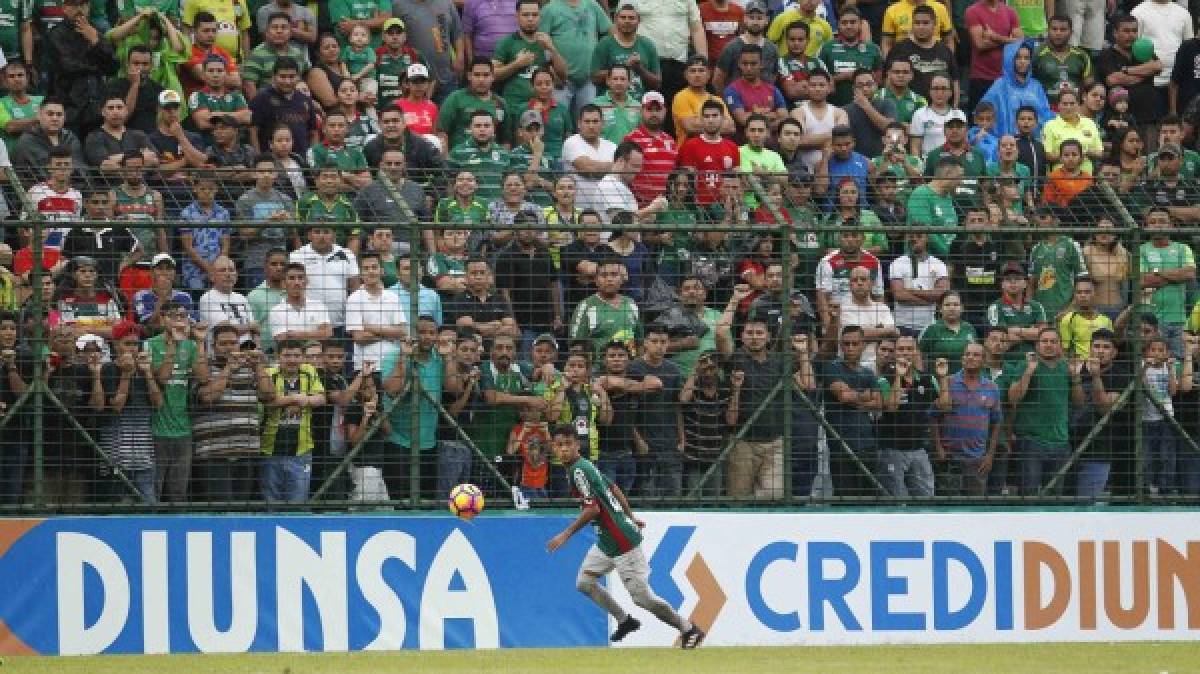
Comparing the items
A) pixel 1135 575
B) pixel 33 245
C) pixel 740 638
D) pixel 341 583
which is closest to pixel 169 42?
pixel 33 245

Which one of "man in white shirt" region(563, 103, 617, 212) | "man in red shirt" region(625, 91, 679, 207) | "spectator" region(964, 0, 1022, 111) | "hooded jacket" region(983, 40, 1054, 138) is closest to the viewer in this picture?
"man in white shirt" region(563, 103, 617, 212)

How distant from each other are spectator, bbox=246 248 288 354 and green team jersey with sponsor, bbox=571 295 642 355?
2320mm

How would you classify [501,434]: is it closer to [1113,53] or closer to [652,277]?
[652,277]

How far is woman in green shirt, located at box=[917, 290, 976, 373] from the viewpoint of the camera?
1728 centimetres

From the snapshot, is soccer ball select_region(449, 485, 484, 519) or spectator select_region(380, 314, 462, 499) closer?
soccer ball select_region(449, 485, 484, 519)

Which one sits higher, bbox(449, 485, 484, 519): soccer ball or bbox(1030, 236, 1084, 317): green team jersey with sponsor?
bbox(1030, 236, 1084, 317): green team jersey with sponsor

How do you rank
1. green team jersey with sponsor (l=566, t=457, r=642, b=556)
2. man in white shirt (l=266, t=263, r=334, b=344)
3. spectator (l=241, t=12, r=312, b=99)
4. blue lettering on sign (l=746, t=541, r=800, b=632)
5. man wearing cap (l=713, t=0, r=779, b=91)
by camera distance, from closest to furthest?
green team jersey with sponsor (l=566, t=457, r=642, b=556) < man in white shirt (l=266, t=263, r=334, b=344) < blue lettering on sign (l=746, t=541, r=800, b=632) < spectator (l=241, t=12, r=312, b=99) < man wearing cap (l=713, t=0, r=779, b=91)

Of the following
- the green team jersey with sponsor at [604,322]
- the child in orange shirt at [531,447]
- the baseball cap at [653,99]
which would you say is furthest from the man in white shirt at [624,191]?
the child in orange shirt at [531,447]

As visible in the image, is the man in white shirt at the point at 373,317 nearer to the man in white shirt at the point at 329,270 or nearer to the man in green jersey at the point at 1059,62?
the man in white shirt at the point at 329,270

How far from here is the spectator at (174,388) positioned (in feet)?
52.6

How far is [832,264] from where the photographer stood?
1706 centimetres

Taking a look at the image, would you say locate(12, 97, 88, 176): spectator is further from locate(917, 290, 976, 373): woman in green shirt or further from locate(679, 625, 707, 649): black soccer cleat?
locate(917, 290, 976, 373): woman in green shirt

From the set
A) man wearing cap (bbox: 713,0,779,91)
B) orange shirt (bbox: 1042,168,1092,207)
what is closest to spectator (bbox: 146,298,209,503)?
orange shirt (bbox: 1042,168,1092,207)

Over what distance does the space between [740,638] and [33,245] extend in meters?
6.27
